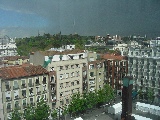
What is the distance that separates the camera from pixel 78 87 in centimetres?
3628

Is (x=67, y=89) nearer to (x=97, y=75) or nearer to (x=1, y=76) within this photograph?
(x=97, y=75)

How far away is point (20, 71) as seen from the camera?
29766mm

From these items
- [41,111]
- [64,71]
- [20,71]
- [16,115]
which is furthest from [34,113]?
[64,71]

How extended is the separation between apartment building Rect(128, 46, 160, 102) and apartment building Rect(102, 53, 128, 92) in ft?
4.08

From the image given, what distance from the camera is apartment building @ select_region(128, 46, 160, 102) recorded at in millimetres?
37781

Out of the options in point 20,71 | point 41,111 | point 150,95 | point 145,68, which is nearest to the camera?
point 41,111

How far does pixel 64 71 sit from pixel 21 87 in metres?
7.29

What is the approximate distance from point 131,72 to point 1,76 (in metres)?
23.0

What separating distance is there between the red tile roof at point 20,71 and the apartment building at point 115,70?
49.3 ft

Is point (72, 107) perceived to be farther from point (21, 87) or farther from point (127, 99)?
point (127, 99)

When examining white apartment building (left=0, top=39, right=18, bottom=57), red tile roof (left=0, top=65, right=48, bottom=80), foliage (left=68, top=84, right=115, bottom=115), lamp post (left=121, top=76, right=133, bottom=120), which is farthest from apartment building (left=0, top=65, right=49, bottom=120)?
white apartment building (left=0, top=39, right=18, bottom=57)

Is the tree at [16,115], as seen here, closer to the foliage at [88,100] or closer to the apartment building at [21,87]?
the apartment building at [21,87]

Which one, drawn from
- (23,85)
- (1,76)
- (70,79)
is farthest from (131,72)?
(1,76)

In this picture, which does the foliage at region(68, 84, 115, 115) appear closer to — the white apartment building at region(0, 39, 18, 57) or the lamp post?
the lamp post
